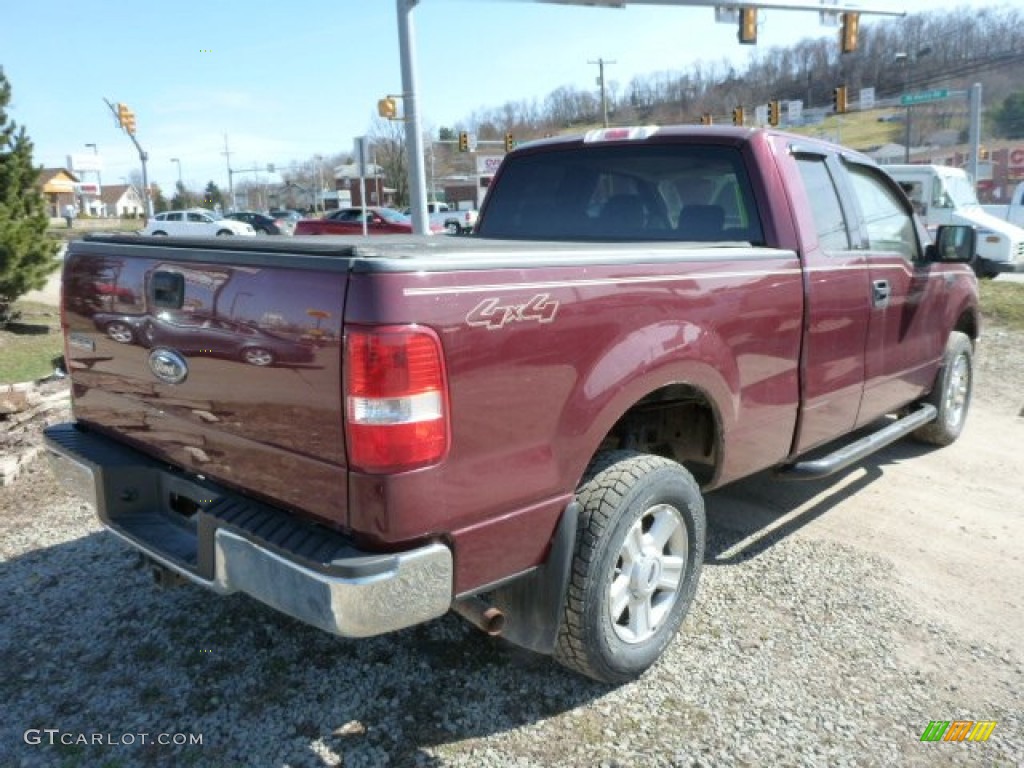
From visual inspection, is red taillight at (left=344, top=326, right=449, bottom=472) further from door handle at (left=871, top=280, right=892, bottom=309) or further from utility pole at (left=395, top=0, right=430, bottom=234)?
utility pole at (left=395, top=0, right=430, bottom=234)

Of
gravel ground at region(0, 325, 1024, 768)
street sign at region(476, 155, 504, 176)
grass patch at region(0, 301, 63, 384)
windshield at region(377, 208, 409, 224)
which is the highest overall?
street sign at region(476, 155, 504, 176)

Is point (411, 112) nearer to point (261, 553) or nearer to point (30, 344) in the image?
point (30, 344)

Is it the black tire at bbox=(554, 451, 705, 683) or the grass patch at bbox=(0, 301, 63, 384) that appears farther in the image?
the grass patch at bbox=(0, 301, 63, 384)

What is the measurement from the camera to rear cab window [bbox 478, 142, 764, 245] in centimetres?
374

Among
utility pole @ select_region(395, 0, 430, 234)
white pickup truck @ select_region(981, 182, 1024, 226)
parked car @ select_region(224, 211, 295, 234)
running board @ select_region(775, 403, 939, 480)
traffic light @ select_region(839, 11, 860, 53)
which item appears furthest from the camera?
parked car @ select_region(224, 211, 295, 234)

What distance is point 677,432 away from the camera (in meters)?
3.49

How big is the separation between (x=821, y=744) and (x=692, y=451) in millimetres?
1234

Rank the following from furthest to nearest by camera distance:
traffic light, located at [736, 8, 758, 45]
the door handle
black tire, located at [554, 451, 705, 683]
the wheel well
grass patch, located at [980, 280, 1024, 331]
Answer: traffic light, located at [736, 8, 758, 45] → grass patch, located at [980, 280, 1024, 331] → the door handle → the wheel well → black tire, located at [554, 451, 705, 683]

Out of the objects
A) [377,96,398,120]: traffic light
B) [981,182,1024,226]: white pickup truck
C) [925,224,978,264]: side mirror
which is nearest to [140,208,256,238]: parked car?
[377,96,398,120]: traffic light

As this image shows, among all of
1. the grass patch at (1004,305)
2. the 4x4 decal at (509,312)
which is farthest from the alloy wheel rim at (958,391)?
the grass patch at (1004,305)

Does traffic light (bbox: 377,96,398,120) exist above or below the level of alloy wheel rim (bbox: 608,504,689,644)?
above

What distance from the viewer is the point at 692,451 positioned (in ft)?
11.3

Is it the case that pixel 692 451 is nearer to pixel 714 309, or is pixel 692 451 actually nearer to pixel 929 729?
pixel 714 309

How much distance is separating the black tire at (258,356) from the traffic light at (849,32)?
68.2ft
